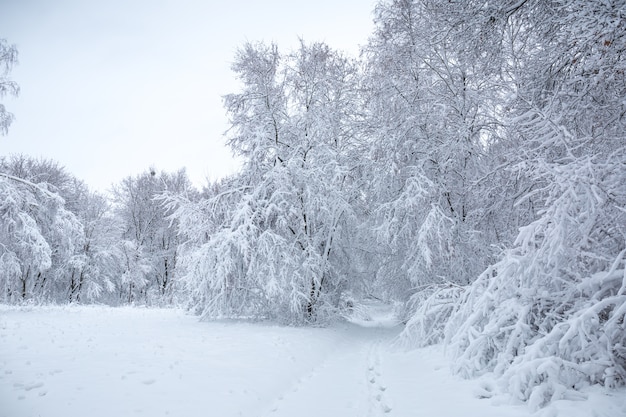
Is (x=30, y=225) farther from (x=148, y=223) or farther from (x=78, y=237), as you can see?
(x=148, y=223)

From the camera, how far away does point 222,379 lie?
5.57 metres

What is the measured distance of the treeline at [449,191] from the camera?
13.1 feet

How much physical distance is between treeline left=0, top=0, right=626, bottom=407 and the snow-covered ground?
72cm

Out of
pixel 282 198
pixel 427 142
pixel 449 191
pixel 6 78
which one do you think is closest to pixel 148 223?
pixel 6 78

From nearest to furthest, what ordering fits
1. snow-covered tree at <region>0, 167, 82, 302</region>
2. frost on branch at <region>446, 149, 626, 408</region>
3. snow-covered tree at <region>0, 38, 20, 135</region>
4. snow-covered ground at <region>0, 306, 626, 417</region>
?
frost on branch at <region>446, 149, 626, 408</region>, snow-covered ground at <region>0, 306, 626, 417</region>, snow-covered tree at <region>0, 38, 20, 135</region>, snow-covered tree at <region>0, 167, 82, 302</region>

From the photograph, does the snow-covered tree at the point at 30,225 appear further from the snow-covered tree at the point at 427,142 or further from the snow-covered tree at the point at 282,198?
the snow-covered tree at the point at 427,142

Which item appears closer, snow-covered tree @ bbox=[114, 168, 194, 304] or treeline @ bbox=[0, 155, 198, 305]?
treeline @ bbox=[0, 155, 198, 305]

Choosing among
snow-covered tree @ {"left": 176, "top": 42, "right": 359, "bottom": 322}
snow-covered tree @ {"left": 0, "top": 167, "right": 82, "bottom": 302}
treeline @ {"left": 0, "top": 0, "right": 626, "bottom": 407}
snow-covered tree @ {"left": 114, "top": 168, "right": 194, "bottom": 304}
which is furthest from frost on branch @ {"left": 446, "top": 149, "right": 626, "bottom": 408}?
snow-covered tree @ {"left": 114, "top": 168, "right": 194, "bottom": 304}

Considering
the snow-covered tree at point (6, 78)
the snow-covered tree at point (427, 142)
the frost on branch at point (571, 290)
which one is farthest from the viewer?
the snow-covered tree at point (6, 78)

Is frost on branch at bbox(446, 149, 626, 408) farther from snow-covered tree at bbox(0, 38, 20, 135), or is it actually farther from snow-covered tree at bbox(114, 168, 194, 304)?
snow-covered tree at bbox(114, 168, 194, 304)

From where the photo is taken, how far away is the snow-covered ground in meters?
4.20

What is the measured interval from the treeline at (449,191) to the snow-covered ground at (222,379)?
28.4 inches

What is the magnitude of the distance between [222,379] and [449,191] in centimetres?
800

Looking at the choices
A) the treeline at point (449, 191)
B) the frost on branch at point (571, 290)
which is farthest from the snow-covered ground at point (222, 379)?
the treeline at point (449, 191)
